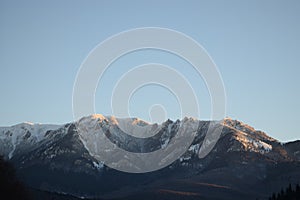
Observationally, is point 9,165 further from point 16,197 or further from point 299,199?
point 299,199

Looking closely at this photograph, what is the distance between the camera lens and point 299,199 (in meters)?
200

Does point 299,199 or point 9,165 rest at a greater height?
point 9,165

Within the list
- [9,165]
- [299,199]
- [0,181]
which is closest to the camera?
[0,181]

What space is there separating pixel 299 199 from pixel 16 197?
106786 mm

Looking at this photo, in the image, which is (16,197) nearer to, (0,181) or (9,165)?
(0,181)

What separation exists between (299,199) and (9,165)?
10645 centimetres

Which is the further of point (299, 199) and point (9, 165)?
point (299, 199)

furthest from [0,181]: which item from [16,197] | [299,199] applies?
[299,199]

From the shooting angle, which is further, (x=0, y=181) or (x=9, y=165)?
(x=9, y=165)

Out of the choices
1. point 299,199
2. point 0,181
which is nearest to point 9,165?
point 0,181

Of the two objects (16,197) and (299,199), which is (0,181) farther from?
(299,199)

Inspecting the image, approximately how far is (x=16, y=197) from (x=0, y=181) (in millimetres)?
6133

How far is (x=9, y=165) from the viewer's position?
16025 centimetres

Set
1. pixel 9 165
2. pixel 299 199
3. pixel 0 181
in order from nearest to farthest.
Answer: pixel 0 181 → pixel 9 165 → pixel 299 199
